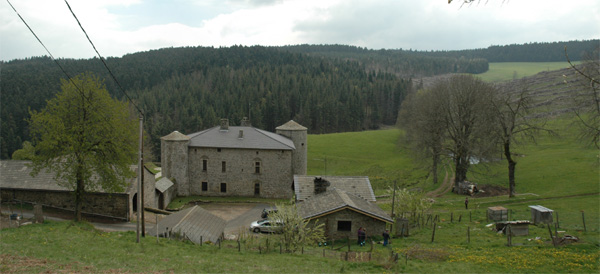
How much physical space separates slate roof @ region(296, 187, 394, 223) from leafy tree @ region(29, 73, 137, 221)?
38.1 feet

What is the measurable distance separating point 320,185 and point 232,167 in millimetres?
16306

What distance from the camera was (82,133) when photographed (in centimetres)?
2302

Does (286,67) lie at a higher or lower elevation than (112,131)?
higher

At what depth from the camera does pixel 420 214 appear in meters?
28.7

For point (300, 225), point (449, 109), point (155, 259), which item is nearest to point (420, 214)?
point (300, 225)

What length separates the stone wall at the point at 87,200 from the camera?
92.7 feet

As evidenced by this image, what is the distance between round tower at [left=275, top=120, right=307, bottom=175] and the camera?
4537 centimetres

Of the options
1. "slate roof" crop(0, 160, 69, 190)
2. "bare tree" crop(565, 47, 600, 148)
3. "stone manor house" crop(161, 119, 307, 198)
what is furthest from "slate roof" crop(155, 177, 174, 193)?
"bare tree" crop(565, 47, 600, 148)

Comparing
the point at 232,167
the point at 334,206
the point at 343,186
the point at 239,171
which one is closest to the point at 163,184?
the point at 232,167

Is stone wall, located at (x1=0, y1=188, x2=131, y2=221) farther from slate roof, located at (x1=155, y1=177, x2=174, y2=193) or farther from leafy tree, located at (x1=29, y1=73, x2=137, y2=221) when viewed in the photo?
slate roof, located at (x1=155, y1=177, x2=174, y2=193)

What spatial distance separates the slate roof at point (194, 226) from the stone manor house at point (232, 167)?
18196mm

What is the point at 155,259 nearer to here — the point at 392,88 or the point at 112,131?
the point at 112,131

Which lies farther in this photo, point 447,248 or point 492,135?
point 492,135

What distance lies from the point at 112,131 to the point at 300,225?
12.9 meters
